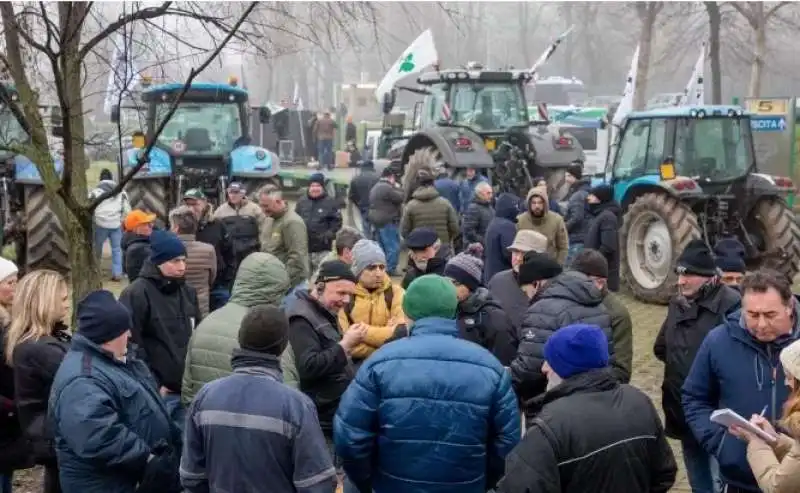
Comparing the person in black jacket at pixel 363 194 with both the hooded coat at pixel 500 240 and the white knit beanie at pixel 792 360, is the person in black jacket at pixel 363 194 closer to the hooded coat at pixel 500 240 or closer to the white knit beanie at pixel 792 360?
the hooded coat at pixel 500 240

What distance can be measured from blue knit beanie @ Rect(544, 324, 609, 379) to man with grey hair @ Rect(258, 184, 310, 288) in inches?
191

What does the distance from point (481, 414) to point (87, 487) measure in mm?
1591

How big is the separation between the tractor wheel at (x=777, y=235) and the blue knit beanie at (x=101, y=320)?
924 centimetres

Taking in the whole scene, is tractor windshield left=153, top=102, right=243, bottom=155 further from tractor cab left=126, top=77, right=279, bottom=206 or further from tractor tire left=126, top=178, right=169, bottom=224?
tractor tire left=126, top=178, right=169, bottom=224

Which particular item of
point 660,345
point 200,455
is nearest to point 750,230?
point 660,345

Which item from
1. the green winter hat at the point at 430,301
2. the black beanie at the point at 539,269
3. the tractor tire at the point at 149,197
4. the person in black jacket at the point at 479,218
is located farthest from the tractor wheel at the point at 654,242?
the green winter hat at the point at 430,301

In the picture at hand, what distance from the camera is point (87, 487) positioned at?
4004mm

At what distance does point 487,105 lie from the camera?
15453mm

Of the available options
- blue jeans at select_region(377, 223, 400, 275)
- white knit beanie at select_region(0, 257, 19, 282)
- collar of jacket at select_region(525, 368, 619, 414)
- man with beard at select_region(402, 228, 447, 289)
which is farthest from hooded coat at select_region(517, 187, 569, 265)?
collar of jacket at select_region(525, 368, 619, 414)

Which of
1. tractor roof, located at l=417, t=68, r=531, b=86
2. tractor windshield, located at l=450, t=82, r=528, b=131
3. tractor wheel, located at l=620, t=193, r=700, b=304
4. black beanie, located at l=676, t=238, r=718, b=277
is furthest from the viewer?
tractor windshield, located at l=450, t=82, r=528, b=131

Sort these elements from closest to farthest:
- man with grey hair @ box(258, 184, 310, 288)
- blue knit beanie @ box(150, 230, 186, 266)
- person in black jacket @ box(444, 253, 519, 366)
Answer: person in black jacket @ box(444, 253, 519, 366) → blue knit beanie @ box(150, 230, 186, 266) → man with grey hair @ box(258, 184, 310, 288)

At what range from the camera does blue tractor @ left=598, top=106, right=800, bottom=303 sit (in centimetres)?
1160

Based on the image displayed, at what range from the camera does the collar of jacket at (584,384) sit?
137 inches

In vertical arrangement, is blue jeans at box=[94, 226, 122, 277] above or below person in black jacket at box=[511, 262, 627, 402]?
below
